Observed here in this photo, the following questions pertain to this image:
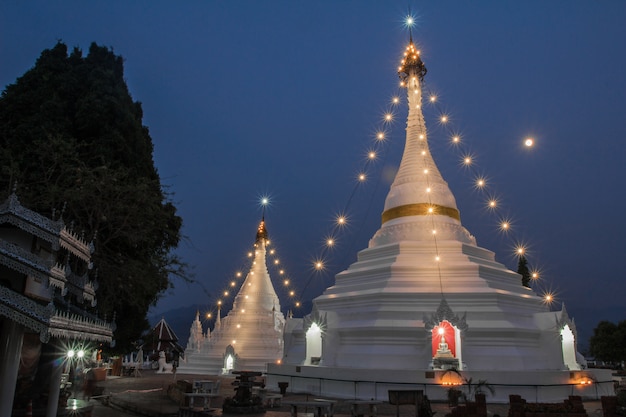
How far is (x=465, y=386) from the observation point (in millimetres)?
17141

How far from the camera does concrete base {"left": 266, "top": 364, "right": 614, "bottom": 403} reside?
17344mm

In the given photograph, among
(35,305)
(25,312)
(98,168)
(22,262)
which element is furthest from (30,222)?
(98,168)

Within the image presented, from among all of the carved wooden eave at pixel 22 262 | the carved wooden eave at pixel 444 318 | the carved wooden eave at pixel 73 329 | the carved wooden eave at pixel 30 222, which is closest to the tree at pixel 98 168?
the carved wooden eave at pixel 73 329

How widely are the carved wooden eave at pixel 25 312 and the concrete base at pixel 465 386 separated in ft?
41.3

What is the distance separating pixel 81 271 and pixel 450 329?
1447cm

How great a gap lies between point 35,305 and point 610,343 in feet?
175

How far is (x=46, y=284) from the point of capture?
329 inches

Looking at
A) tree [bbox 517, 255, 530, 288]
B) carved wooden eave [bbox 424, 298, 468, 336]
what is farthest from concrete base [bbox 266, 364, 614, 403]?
tree [bbox 517, 255, 530, 288]

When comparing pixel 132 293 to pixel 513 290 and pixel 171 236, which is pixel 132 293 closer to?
pixel 171 236

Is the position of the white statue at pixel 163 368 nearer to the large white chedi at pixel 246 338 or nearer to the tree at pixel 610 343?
the large white chedi at pixel 246 338

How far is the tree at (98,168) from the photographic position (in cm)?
1716

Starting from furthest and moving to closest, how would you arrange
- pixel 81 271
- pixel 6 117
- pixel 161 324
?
pixel 161 324, pixel 6 117, pixel 81 271

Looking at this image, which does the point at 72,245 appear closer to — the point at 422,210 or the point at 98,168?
the point at 98,168

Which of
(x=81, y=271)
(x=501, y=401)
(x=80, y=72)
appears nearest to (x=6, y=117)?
(x=80, y=72)
